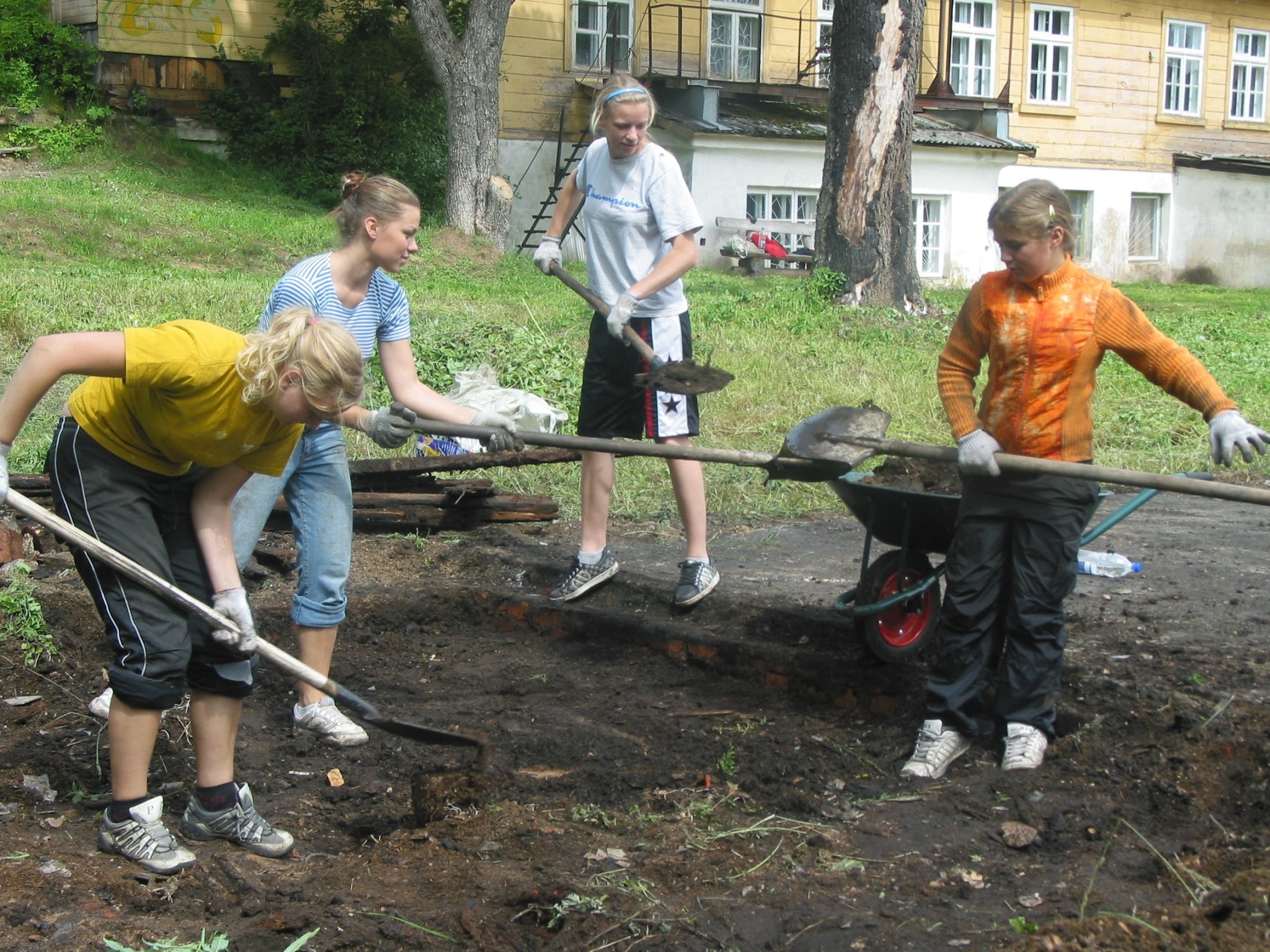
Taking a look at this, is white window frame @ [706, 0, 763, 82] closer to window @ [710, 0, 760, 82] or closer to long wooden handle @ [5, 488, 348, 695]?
window @ [710, 0, 760, 82]

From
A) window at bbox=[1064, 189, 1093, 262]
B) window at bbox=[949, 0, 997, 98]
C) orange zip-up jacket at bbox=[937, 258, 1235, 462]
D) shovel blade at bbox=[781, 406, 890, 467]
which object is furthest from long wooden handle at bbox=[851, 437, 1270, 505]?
window at bbox=[1064, 189, 1093, 262]

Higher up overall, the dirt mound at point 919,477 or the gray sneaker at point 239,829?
the dirt mound at point 919,477

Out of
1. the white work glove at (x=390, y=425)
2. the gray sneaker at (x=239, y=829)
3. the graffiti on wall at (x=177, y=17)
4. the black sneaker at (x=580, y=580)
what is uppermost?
the graffiti on wall at (x=177, y=17)

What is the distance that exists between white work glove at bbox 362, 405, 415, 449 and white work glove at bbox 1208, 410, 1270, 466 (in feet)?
7.83

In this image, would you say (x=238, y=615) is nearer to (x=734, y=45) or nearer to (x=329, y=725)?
(x=329, y=725)

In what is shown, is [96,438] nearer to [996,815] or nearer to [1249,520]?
[996,815]

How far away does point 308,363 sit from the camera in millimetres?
3057

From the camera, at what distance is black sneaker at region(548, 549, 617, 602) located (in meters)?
5.41

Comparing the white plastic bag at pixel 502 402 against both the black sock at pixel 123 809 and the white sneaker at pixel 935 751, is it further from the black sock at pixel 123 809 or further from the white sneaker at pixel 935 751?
the black sock at pixel 123 809

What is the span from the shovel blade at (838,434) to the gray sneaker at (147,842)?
2212 millimetres

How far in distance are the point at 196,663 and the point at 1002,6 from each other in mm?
23814

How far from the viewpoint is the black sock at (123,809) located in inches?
132

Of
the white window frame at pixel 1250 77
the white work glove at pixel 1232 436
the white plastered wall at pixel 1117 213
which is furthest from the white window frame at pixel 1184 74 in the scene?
the white work glove at pixel 1232 436

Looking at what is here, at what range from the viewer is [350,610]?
17.6 ft
